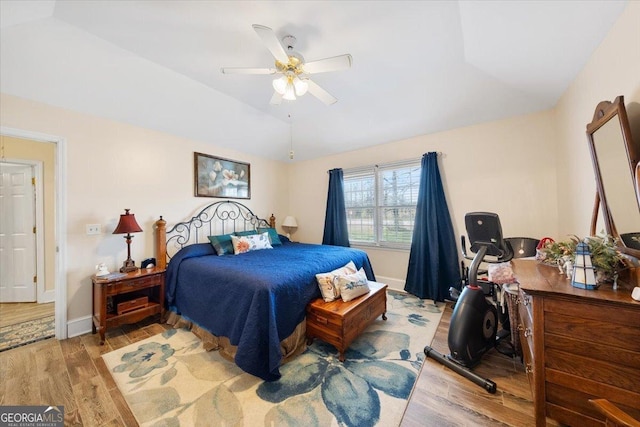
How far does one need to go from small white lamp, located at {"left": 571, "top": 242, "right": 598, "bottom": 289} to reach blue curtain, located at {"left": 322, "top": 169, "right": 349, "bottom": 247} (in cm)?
306

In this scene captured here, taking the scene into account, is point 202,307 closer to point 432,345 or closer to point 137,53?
point 432,345

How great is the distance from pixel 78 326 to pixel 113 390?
1320mm

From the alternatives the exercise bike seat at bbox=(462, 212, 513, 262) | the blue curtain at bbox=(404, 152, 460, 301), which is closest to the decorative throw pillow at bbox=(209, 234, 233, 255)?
the blue curtain at bbox=(404, 152, 460, 301)

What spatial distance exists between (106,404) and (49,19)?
2.93m

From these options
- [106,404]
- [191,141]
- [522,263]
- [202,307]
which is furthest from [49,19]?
[522,263]

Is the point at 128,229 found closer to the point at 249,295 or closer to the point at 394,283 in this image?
the point at 249,295

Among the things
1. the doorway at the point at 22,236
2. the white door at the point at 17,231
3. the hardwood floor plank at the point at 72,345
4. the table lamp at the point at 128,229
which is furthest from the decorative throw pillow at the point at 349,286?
the white door at the point at 17,231

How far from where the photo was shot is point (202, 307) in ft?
7.41

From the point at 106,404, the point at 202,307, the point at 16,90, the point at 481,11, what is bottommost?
the point at 106,404

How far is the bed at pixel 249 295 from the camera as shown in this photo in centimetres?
173

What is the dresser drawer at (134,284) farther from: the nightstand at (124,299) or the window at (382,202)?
the window at (382,202)

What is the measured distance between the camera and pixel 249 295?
186 centimetres

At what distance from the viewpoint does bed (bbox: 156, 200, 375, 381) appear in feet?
5.68

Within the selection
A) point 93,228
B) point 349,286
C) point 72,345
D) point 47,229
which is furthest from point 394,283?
point 47,229
